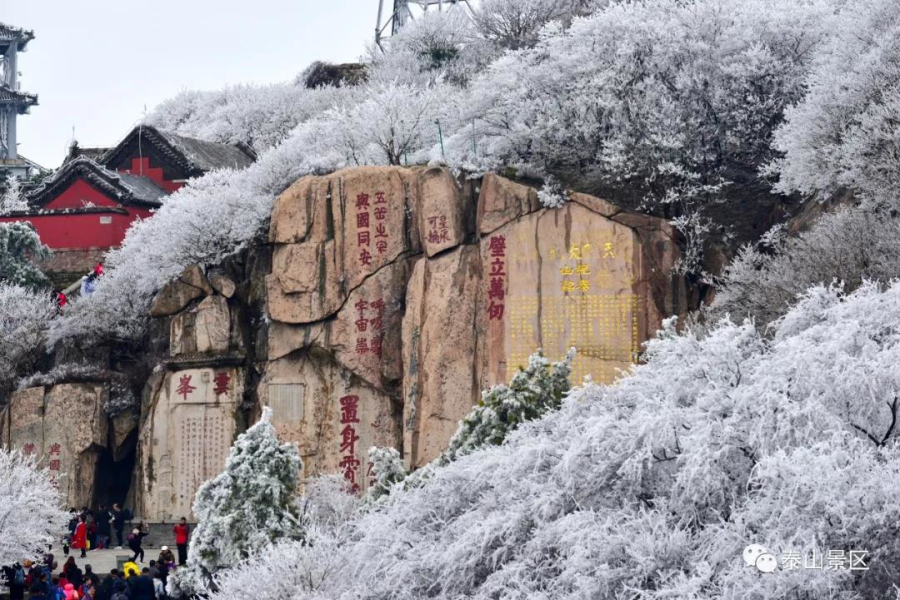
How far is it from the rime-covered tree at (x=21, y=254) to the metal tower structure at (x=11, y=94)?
31144 millimetres

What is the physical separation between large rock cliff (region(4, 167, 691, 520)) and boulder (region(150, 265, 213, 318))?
0.09ft

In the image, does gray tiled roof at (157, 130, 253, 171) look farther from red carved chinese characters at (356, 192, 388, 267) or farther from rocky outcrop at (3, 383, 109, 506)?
red carved chinese characters at (356, 192, 388, 267)

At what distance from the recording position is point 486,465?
1862 centimetres

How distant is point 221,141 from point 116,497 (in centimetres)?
2014

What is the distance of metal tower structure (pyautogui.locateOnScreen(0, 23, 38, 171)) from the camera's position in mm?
68812

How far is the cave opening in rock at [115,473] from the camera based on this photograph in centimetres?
3203

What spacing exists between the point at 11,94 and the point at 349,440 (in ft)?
145

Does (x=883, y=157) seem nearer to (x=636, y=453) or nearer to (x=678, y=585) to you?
(x=636, y=453)

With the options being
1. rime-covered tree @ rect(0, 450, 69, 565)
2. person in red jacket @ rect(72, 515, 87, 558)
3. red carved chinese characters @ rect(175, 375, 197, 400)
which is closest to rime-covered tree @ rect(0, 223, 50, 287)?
red carved chinese characters @ rect(175, 375, 197, 400)

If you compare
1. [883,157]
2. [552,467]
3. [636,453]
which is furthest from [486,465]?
[883,157]

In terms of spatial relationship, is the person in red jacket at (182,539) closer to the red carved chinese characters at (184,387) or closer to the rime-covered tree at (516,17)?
the red carved chinese characters at (184,387)

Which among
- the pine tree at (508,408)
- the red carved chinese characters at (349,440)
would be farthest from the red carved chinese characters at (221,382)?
the pine tree at (508,408)

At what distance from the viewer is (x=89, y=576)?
948 inches

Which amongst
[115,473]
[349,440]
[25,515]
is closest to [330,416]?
[349,440]
